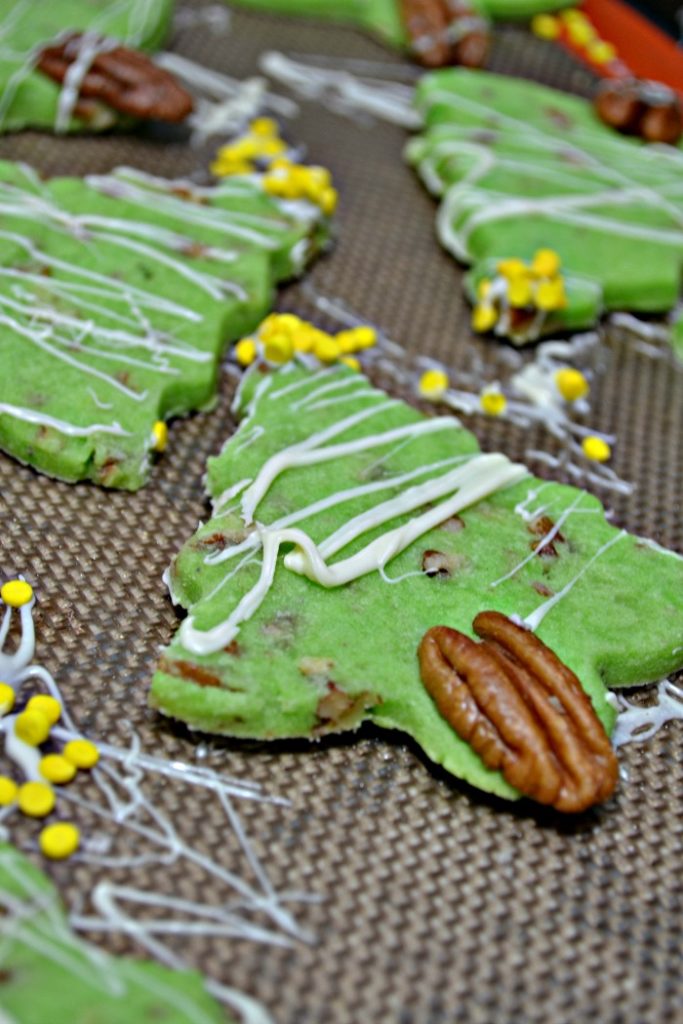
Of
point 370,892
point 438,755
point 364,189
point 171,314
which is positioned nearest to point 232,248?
point 171,314

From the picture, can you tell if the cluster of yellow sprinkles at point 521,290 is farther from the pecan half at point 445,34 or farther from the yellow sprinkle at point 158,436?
the pecan half at point 445,34

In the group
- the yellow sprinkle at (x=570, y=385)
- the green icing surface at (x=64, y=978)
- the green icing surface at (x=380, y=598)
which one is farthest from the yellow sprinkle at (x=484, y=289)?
the green icing surface at (x=64, y=978)

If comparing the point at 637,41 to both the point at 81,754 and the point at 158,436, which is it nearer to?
the point at 158,436

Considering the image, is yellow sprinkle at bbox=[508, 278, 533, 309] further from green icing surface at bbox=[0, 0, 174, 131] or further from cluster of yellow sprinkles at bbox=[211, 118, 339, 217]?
green icing surface at bbox=[0, 0, 174, 131]

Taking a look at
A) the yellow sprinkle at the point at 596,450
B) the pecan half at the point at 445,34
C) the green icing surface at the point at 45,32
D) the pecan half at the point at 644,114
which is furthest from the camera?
the pecan half at the point at 445,34

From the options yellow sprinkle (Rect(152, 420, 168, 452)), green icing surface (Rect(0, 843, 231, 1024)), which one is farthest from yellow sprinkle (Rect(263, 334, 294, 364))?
green icing surface (Rect(0, 843, 231, 1024))

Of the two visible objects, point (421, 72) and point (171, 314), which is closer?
point (171, 314)

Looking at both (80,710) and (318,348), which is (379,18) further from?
(80,710)
